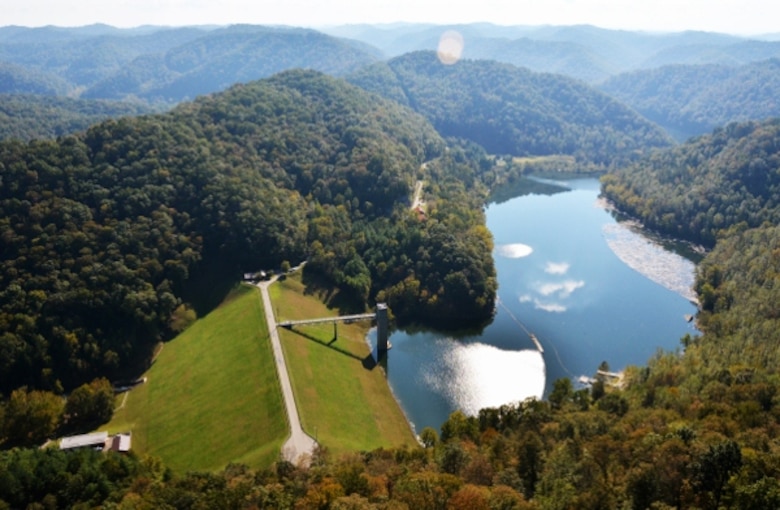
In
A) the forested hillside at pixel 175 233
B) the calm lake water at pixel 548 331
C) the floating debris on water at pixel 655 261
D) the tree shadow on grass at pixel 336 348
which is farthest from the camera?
the floating debris on water at pixel 655 261

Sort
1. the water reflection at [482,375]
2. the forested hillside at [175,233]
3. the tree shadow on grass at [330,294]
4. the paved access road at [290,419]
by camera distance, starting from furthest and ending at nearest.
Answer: the tree shadow on grass at [330,294], the forested hillside at [175,233], the water reflection at [482,375], the paved access road at [290,419]

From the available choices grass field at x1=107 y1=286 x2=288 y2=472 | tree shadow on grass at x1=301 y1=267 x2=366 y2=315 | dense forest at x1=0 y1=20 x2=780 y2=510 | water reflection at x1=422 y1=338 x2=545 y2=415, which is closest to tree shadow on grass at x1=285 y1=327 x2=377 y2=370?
grass field at x1=107 y1=286 x2=288 y2=472

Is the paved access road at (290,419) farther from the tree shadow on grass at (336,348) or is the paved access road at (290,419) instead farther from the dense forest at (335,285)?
the dense forest at (335,285)

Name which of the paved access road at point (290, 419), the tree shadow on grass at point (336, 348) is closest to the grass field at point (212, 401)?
the paved access road at point (290, 419)

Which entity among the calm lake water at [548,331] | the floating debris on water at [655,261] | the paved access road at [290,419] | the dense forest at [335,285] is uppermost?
the dense forest at [335,285]

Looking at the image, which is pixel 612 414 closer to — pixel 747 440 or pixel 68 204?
pixel 747 440

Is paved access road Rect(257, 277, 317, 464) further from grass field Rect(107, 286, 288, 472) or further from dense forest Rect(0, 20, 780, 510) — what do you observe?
dense forest Rect(0, 20, 780, 510)

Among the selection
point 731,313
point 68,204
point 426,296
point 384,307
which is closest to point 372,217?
point 426,296

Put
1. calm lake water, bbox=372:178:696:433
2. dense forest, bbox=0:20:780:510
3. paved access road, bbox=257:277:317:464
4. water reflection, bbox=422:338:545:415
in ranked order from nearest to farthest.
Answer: dense forest, bbox=0:20:780:510, paved access road, bbox=257:277:317:464, water reflection, bbox=422:338:545:415, calm lake water, bbox=372:178:696:433
